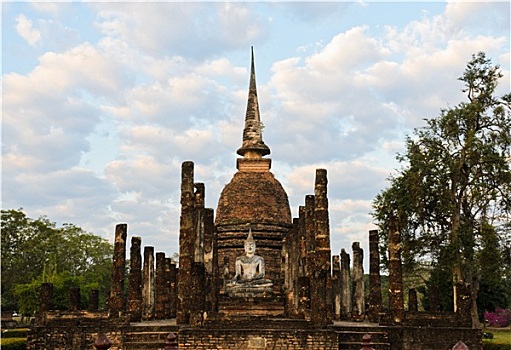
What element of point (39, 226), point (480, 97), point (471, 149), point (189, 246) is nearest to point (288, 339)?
A: point (189, 246)

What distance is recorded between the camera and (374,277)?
18047 millimetres

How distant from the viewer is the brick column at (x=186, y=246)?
1443 centimetres

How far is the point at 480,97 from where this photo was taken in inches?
849

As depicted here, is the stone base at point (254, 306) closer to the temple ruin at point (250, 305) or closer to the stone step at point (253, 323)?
the temple ruin at point (250, 305)

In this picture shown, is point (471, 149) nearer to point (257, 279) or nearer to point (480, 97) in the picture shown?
point (480, 97)

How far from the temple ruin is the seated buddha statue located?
4 cm

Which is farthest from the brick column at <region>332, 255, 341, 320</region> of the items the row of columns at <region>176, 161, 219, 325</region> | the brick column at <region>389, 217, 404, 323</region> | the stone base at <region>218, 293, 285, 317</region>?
the brick column at <region>389, 217, 404, 323</region>

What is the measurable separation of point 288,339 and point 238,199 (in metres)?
18.2

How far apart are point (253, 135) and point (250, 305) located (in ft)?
44.1

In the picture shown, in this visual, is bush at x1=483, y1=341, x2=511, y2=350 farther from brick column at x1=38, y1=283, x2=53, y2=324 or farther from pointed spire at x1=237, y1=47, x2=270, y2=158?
pointed spire at x1=237, y1=47, x2=270, y2=158

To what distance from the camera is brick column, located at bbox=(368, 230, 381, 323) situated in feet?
59.1

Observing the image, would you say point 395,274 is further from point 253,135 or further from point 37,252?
point 37,252

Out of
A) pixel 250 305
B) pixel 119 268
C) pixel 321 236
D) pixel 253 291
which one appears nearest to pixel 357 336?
pixel 321 236

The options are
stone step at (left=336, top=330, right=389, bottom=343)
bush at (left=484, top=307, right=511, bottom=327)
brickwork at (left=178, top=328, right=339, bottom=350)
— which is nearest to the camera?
brickwork at (left=178, top=328, right=339, bottom=350)
